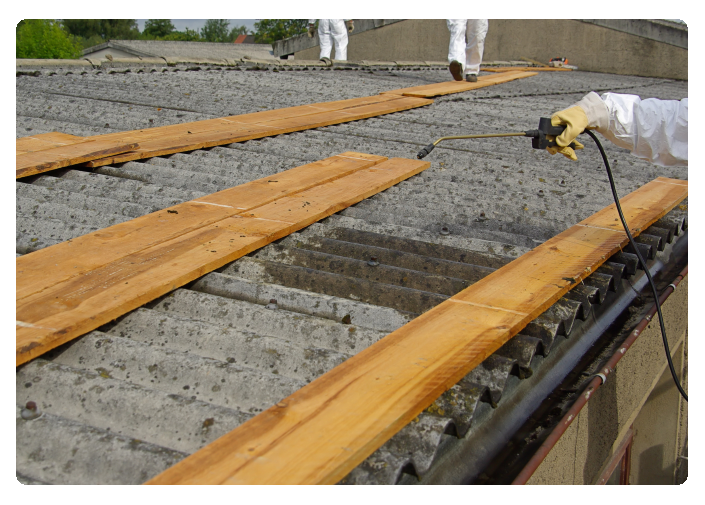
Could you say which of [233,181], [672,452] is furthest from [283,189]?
[672,452]

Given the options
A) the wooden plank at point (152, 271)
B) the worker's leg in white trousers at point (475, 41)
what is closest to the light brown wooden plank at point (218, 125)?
the wooden plank at point (152, 271)

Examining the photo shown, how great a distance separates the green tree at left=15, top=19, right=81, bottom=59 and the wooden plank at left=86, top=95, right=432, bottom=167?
45255 millimetres

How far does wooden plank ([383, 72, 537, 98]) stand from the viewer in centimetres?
761

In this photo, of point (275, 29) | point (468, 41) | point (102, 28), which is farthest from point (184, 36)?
point (468, 41)

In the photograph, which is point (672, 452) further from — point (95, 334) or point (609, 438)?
point (95, 334)

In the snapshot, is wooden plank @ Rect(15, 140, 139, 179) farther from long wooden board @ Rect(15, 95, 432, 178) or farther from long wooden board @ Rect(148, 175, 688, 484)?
long wooden board @ Rect(148, 175, 688, 484)

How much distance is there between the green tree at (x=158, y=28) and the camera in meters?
71.6

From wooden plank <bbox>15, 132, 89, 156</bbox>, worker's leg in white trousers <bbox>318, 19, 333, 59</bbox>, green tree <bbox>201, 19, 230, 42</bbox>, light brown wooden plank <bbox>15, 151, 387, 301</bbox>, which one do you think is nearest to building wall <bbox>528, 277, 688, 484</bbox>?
light brown wooden plank <bbox>15, 151, 387, 301</bbox>

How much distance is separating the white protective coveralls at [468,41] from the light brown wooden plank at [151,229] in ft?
24.0

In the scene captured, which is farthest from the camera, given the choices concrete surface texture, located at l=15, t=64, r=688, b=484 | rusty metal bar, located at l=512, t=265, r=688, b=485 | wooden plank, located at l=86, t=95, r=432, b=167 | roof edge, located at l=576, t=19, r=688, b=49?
roof edge, located at l=576, t=19, r=688, b=49

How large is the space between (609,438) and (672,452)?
340 centimetres

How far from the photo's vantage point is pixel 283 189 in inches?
138

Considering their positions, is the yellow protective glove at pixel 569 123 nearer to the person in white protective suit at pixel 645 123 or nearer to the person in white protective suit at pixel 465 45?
the person in white protective suit at pixel 645 123
